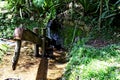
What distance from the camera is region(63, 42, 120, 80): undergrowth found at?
3.83m

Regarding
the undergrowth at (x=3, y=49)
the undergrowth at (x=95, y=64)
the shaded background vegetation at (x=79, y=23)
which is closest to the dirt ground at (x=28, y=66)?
the undergrowth at (x=3, y=49)

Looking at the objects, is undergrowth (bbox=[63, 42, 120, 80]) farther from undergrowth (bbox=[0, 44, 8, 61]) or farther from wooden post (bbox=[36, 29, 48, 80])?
undergrowth (bbox=[0, 44, 8, 61])

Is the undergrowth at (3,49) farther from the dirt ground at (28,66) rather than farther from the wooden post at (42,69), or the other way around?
the wooden post at (42,69)

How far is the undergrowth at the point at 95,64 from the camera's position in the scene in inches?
151

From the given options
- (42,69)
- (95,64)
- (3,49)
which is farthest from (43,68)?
(3,49)

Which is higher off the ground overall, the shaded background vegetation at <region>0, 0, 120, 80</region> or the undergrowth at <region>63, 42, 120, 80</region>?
the shaded background vegetation at <region>0, 0, 120, 80</region>

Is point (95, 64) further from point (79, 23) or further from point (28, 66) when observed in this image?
point (79, 23)

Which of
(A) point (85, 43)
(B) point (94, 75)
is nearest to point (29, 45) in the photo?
(A) point (85, 43)

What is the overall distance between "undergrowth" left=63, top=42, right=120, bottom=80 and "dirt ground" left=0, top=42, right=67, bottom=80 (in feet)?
1.99

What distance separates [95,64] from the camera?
4.17 m

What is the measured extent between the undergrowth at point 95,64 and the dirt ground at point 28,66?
1.99 ft

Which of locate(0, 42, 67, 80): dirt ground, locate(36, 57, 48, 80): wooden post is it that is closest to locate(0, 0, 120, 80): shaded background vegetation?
locate(0, 42, 67, 80): dirt ground

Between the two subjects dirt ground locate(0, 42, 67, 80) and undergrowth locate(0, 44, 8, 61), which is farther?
undergrowth locate(0, 44, 8, 61)

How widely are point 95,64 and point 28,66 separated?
6.11 feet
